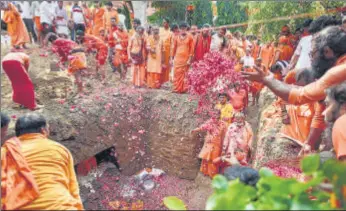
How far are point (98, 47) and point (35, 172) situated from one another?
2025mm

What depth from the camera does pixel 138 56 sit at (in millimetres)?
3504

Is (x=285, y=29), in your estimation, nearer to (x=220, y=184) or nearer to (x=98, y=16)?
(x=98, y=16)

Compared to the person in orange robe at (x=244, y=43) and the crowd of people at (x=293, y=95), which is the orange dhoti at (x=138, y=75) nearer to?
the crowd of people at (x=293, y=95)

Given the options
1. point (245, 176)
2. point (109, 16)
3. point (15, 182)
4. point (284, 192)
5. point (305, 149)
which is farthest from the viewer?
point (109, 16)

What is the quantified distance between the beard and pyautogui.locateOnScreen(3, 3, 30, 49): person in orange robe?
2.29 m

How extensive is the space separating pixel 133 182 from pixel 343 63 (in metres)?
1.40

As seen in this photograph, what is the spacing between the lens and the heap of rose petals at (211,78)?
2.73 m

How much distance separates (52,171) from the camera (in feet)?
5.94

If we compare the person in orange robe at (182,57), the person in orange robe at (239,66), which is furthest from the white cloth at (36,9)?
the person in orange robe at (239,66)

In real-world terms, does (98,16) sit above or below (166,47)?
above

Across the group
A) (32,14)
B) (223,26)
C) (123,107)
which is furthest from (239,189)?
(32,14)

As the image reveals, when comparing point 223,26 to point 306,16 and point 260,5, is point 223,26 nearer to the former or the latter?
point 260,5

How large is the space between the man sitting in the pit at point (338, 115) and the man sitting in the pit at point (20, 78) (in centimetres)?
212

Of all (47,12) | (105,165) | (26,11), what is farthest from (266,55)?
(26,11)
